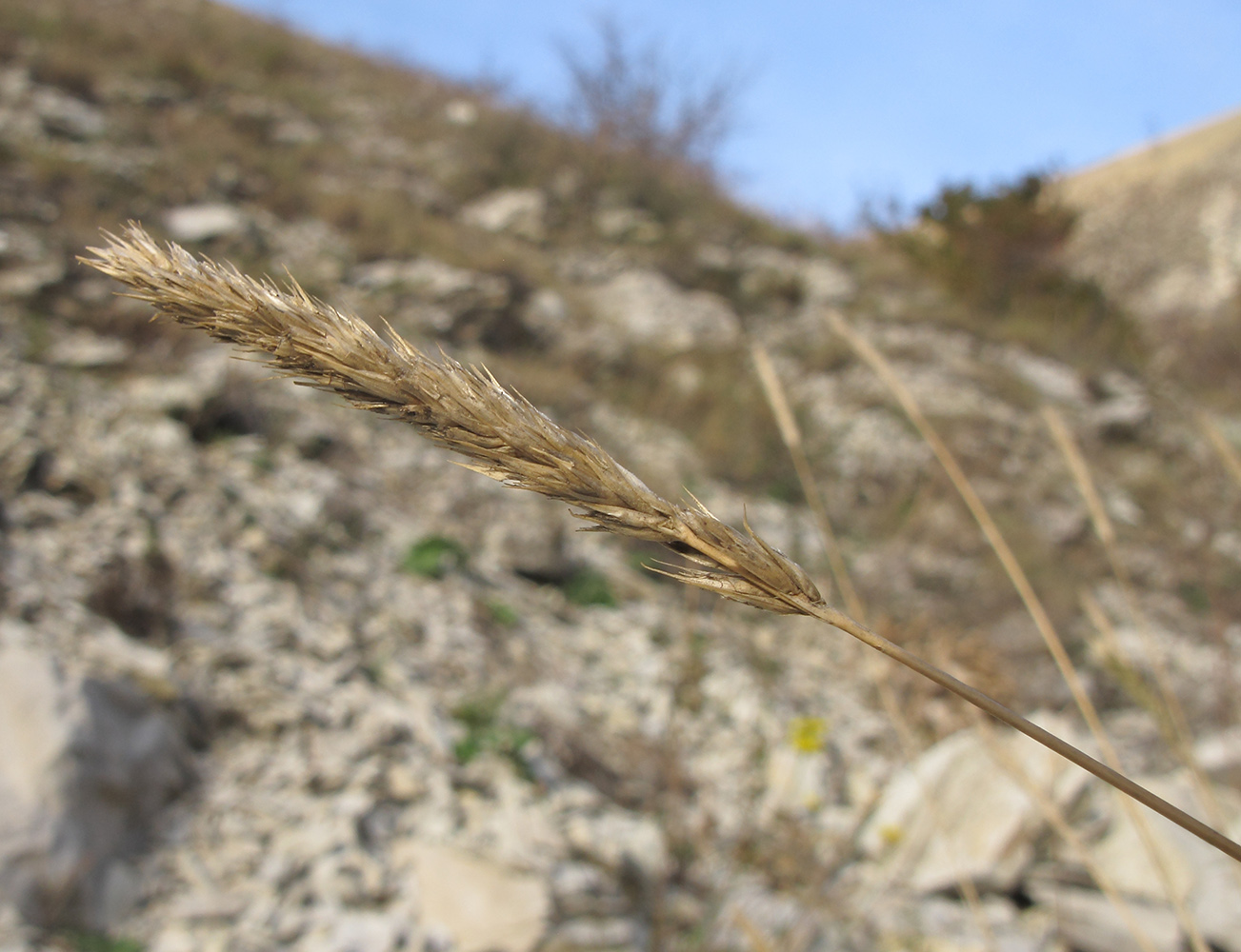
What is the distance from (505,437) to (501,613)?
3920mm

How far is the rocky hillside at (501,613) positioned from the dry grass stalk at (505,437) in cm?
17

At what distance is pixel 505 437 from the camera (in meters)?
0.38

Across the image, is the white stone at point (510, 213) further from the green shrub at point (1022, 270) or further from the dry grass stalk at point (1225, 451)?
the dry grass stalk at point (1225, 451)

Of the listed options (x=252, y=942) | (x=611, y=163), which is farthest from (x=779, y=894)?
(x=611, y=163)

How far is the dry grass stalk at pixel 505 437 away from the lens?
0.39 m

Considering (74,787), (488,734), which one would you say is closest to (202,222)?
(488,734)

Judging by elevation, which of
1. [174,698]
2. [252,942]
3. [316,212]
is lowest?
[252,942]

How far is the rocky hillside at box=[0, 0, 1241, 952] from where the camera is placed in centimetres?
236

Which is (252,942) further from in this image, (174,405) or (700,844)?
(174,405)

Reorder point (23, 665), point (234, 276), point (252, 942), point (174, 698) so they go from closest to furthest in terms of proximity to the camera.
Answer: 1. point (234, 276)
2. point (252, 942)
3. point (23, 665)
4. point (174, 698)

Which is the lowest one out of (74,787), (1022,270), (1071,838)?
(74,787)

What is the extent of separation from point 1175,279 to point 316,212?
18102 mm

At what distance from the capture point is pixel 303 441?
4762mm

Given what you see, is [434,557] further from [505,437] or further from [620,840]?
[505,437]
